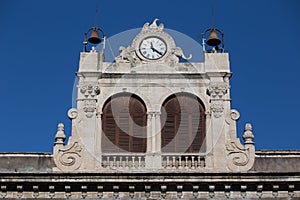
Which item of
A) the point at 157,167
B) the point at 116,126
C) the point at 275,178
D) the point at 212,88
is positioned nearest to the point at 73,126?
the point at 116,126

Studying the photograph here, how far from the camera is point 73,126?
33281 millimetres

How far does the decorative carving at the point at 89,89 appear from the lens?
34.0 metres

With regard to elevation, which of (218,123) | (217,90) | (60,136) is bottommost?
(60,136)

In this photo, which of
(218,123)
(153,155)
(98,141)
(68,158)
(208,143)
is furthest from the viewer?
(218,123)

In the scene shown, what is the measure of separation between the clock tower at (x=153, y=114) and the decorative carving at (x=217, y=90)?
0.14ft

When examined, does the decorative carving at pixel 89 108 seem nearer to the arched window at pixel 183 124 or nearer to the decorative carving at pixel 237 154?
the arched window at pixel 183 124

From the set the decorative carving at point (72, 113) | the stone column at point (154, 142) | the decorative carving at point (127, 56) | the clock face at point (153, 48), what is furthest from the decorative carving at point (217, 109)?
the decorative carving at point (72, 113)

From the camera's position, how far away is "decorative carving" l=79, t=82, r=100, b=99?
112 ft

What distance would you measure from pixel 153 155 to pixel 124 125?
2102mm

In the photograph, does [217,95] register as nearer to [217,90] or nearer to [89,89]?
[217,90]

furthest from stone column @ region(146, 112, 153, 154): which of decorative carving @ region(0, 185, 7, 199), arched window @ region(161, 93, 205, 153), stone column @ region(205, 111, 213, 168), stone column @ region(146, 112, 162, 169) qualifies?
decorative carving @ region(0, 185, 7, 199)

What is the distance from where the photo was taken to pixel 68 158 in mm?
32281

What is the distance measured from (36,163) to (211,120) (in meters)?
7.43

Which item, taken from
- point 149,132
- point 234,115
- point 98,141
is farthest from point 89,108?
point 234,115
